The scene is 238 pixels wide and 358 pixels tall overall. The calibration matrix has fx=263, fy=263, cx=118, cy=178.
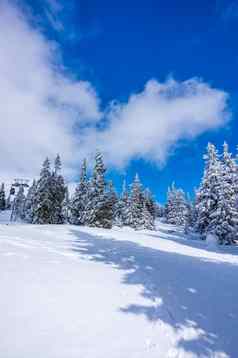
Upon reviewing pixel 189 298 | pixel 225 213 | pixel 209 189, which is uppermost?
pixel 209 189

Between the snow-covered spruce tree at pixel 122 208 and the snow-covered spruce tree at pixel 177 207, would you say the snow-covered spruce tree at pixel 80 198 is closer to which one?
the snow-covered spruce tree at pixel 122 208

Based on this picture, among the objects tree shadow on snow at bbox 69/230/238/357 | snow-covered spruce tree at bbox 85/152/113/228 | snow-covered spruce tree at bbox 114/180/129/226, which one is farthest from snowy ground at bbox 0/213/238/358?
snow-covered spruce tree at bbox 114/180/129/226

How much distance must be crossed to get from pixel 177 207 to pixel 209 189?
40.6 metres

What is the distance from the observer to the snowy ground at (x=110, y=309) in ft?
16.0

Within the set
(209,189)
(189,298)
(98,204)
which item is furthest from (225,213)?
(189,298)

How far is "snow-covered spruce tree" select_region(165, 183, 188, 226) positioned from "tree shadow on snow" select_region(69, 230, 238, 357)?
60723mm

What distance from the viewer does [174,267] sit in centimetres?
1070

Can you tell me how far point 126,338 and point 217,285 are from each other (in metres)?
4.69

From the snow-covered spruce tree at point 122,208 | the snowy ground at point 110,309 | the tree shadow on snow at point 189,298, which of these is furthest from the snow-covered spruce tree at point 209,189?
the snowy ground at point 110,309

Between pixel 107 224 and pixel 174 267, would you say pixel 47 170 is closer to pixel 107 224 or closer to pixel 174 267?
pixel 107 224

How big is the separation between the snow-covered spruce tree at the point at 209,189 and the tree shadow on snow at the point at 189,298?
22.8 m

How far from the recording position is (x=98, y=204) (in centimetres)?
4084

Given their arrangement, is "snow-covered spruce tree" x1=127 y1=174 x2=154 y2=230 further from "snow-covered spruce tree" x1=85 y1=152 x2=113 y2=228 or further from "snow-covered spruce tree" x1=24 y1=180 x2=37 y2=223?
"snow-covered spruce tree" x1=24 y1=180 x2=37 y2=223

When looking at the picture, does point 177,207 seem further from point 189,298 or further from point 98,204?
point 189,298
